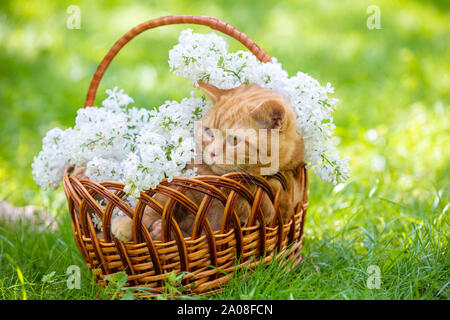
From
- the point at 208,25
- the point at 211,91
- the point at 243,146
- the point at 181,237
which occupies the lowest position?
the point at 181,237

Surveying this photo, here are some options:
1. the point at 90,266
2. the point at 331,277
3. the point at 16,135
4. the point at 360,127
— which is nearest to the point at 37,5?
the point at 16,135

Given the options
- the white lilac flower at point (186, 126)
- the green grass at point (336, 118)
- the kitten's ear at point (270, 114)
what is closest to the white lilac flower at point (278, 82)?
the white lilac flower at point (186, 126)

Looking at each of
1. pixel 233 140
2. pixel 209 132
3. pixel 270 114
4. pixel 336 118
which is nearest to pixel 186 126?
pixel 209 132

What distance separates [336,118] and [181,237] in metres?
2.19

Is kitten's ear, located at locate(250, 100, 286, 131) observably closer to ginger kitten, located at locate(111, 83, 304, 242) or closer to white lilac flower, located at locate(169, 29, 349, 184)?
ginger kitten, located at locate(111, 83, 304, 242)

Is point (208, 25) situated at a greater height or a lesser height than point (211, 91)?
greater

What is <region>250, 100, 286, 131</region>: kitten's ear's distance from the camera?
1407mm

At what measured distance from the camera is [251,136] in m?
1.44

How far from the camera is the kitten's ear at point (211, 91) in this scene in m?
1.59

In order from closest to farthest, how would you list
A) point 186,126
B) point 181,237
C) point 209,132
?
point 181,237
point 209,132
point 186,126

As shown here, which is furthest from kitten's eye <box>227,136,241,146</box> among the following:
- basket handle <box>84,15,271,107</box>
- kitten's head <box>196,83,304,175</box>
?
basket handle <box>84,15,271,107</box>

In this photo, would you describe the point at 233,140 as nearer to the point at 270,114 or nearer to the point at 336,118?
the point at 270,114

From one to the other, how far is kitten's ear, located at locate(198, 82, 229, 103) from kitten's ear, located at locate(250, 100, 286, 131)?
8.6 inches

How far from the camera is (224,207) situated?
4.73 feet
